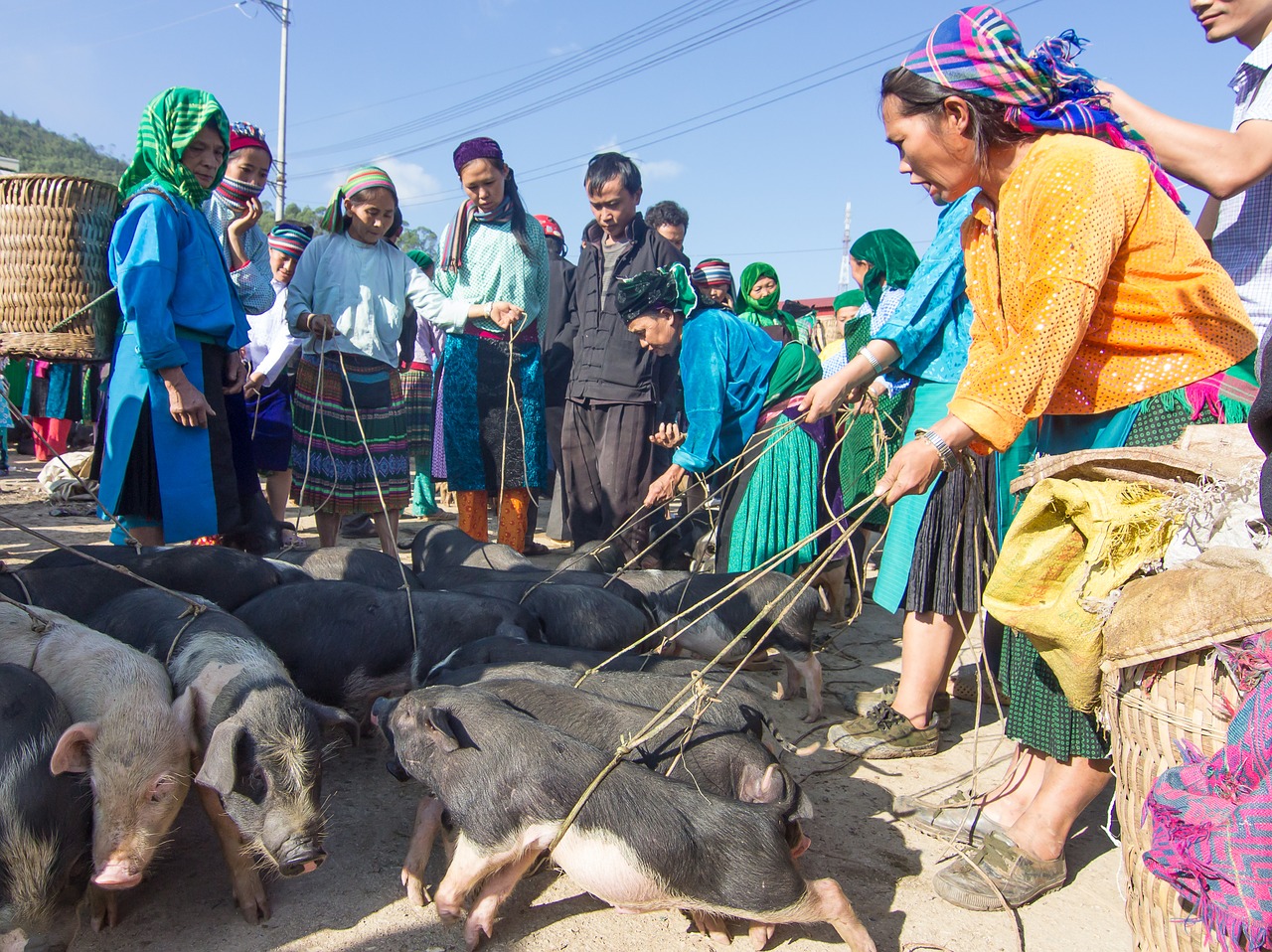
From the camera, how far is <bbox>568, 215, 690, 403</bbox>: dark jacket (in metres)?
6.30

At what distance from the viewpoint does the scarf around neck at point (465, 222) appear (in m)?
6.05

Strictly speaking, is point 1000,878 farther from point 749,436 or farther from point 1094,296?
point 749,436

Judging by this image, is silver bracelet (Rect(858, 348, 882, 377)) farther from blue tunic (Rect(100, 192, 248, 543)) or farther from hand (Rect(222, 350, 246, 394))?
hand (Rect(222, 350, 246, 394))

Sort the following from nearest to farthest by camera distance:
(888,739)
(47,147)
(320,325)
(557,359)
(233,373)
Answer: (888,739)
(233,373)
(320,325)
(557,359)
(47,147)

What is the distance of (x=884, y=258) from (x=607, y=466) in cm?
231

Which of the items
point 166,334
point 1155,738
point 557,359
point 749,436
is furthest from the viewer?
point 557,359

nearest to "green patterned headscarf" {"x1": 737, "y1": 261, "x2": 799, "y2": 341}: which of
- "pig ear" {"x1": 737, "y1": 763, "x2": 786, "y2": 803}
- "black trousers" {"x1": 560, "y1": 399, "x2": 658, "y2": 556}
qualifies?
"black trousers" {"x1": 560, "y1": 399, "x2": 658, "y2": 556}

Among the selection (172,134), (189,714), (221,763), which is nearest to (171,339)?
(172,134)

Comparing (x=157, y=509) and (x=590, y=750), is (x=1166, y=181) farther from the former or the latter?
(x=157, y=509)

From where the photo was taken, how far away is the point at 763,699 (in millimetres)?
3445

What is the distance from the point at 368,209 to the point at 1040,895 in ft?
16.8

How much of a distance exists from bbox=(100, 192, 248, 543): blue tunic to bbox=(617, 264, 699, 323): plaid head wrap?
2.33m

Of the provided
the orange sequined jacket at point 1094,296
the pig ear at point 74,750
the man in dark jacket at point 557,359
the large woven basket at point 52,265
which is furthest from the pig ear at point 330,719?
the man in dark jacket at point 557,359

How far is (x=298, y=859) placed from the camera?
2490 millimetres
